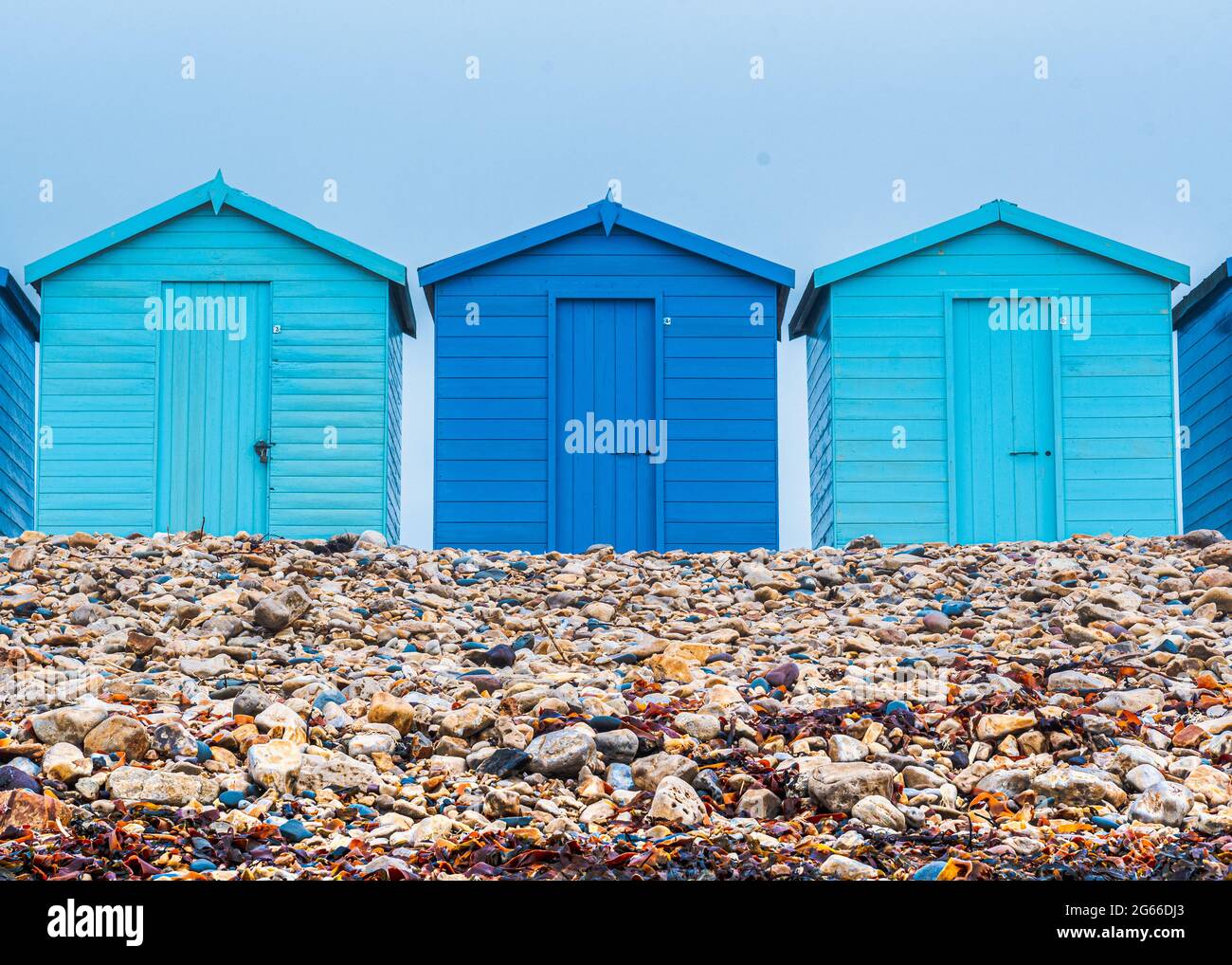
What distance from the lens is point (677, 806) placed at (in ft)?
16.9

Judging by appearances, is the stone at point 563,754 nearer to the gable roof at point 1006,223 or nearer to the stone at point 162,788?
the stone at point 162,788

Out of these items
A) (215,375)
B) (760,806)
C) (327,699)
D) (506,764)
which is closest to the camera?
(760,806)

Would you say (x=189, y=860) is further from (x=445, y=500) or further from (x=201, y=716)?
(x=445, y=500)

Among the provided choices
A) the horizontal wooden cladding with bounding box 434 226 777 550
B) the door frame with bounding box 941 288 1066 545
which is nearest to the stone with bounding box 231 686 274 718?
the horizontal wooden cladding with bounding box 434 226 777 550

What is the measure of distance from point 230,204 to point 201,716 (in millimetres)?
8218

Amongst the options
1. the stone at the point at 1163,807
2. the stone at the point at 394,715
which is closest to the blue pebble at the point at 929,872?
the stone at the point at 1163,807

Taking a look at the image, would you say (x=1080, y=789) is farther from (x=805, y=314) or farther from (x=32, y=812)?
(x=805, y=314)

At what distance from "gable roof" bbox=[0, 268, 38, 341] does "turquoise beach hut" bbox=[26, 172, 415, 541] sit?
1.14m

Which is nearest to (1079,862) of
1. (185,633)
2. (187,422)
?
(185,633)

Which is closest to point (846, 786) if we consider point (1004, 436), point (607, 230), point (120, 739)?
point (120, 739)

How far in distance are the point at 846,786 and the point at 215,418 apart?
9.26 meters

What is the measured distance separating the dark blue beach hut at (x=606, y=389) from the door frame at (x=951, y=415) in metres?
1.65

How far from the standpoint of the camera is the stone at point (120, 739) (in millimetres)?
5613

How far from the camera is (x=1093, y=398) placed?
513 inches
